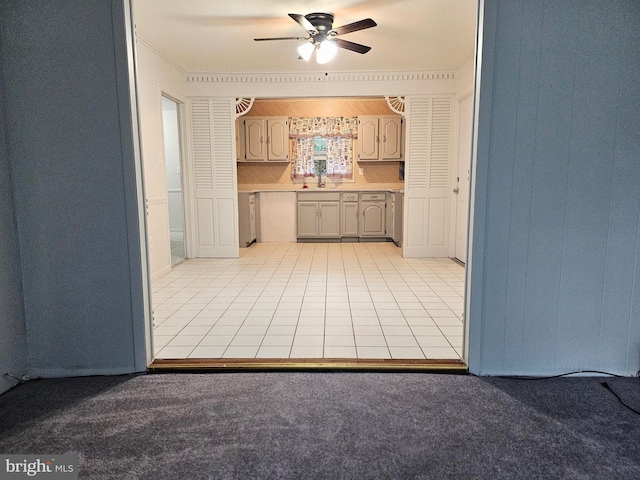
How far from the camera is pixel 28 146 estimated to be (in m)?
2.21

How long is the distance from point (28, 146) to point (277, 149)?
5.30 metres

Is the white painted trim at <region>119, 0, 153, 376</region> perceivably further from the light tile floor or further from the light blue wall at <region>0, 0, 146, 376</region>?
the light tile floor

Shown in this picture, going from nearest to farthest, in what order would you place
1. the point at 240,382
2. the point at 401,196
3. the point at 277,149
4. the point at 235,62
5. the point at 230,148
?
the point at 240,382, the point at 235,62, the point at 230,148, the point at 401,196, the point at 277,149

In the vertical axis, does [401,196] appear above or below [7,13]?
below

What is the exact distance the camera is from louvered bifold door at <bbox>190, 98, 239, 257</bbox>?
19.0 ft

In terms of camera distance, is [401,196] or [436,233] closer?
[436,233]

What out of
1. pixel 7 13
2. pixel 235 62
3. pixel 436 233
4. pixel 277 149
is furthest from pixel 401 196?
pixel 7 13

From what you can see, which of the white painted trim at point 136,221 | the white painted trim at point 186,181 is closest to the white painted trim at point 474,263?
the white painted trim at point 136,221

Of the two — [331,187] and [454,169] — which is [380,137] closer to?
[331,187]

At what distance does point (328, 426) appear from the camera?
6.09 feet

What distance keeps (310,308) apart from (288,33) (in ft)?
9.03

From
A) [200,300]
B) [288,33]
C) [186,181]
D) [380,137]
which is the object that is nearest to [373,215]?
[380,137]

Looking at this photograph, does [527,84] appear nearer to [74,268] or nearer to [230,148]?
[74,268]

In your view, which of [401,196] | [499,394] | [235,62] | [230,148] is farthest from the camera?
[401,196]
